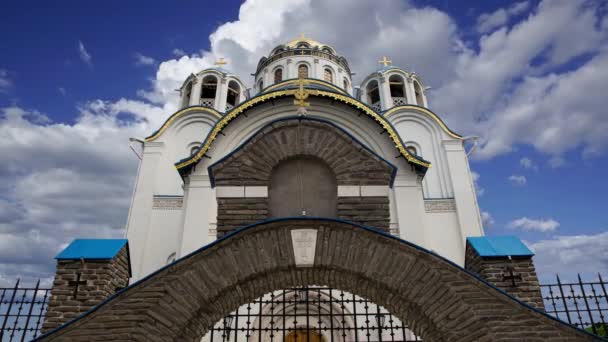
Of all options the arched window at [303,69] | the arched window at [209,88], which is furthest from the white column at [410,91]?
the arched window at [209,88]

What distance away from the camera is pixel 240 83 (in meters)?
20.3

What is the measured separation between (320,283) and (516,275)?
135 inches

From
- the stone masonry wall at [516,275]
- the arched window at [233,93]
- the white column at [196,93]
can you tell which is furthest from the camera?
the arched window at [233,93]

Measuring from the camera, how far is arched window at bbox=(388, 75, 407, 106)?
19.3 metres

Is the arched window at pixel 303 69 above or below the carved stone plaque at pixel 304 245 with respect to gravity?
above

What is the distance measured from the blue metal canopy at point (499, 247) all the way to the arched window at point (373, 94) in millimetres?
14567

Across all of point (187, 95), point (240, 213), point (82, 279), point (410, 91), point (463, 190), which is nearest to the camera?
point (240, 213)

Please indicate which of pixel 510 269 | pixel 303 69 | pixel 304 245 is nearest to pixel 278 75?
pixel 303 69

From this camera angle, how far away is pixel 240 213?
496cm

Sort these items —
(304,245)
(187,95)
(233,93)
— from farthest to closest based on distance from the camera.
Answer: (233,93), (187,95), (304,245)

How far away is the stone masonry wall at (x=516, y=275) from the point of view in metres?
5.46

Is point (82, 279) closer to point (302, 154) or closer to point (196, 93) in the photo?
point (302, 154)

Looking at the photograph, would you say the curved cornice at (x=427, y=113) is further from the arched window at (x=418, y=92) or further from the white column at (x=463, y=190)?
the arched window at (x=418, y=92)

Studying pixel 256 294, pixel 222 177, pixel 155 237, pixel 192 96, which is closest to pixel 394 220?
pixel 222 177
